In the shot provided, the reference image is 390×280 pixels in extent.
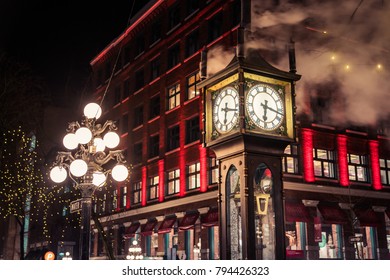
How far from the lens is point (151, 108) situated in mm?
35156

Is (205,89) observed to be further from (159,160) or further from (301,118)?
(159,160)

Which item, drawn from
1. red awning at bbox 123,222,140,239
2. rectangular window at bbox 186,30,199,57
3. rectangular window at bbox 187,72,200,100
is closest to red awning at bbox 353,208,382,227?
rectangular window at bbox 187,72,200,100

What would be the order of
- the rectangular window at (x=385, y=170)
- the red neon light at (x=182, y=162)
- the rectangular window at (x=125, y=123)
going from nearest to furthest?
the rectangular window at (x=385, y=170), the red neon light at (x=182, y=162), the rectangular window at (x=125, y=123)

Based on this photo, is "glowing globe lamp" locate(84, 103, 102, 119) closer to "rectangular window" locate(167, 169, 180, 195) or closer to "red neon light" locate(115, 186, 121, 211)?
"rectangular window" locate(167, 169, 180, 195)

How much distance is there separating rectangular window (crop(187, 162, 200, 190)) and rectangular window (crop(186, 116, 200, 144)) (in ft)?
5.23

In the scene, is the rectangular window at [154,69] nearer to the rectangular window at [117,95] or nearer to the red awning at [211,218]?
the rectangular window at [117,95]

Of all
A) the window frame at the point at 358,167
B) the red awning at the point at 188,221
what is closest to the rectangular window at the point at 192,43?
the red awning at the point at 188,221

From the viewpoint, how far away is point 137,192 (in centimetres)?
3606

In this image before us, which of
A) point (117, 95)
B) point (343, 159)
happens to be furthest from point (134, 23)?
point (343, 159)

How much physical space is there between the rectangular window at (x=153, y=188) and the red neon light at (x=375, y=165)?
14.2m

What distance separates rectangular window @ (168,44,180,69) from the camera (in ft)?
107

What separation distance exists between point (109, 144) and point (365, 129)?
22277 mm

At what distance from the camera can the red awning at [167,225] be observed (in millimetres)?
29663

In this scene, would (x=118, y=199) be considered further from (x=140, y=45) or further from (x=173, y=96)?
(x=140, y=45)
